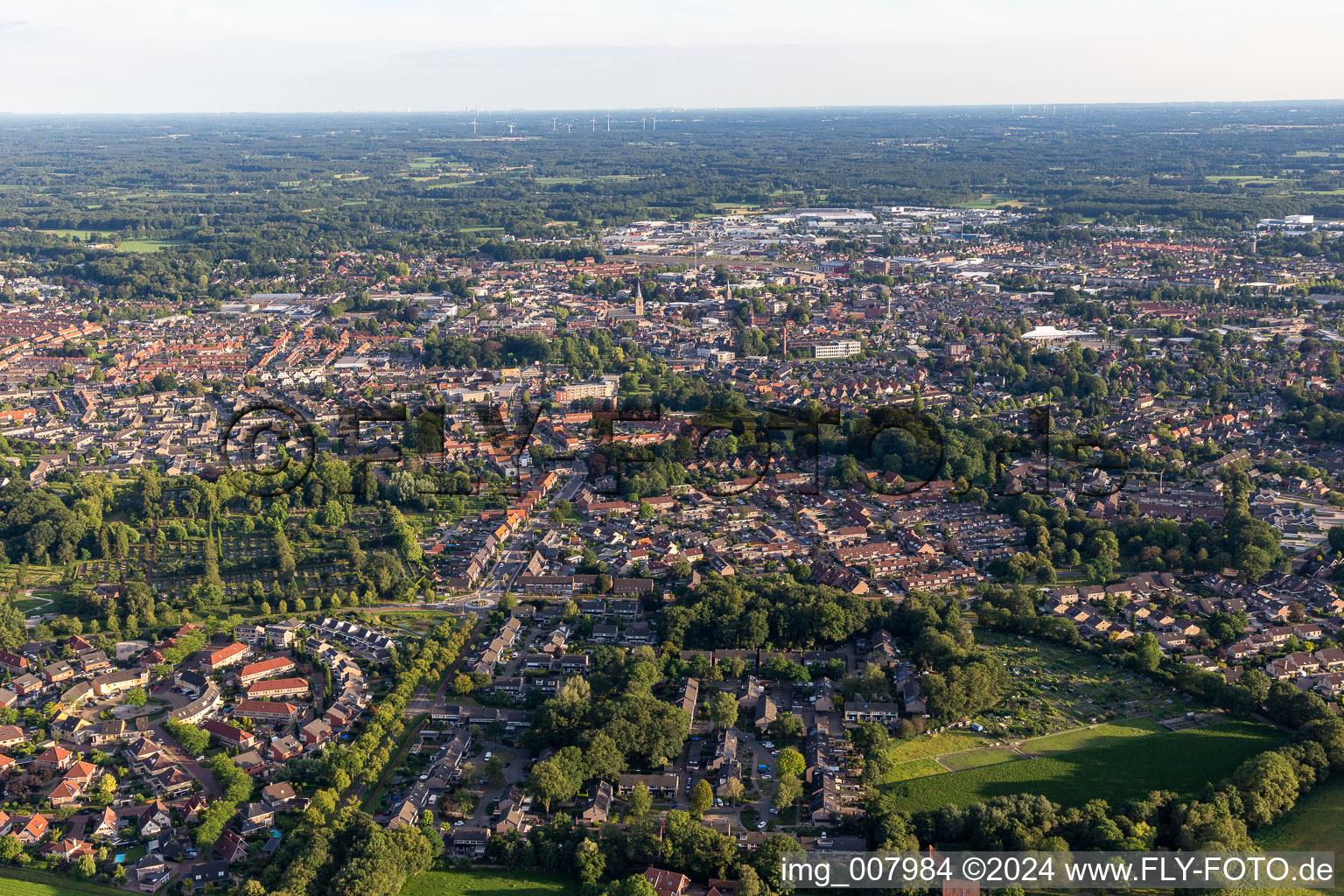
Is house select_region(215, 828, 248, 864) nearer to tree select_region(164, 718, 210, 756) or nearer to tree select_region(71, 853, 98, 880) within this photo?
tree select_region(71, 853, 98, 880)

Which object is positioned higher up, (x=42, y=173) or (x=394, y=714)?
(x=42, y=173)

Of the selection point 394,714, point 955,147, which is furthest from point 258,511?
point 955,147

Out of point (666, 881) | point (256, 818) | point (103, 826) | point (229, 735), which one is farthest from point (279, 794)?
point (666, 881)

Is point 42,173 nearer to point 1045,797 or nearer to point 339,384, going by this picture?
point 339,384

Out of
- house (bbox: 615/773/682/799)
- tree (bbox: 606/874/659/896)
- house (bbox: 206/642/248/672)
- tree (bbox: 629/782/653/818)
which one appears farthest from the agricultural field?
house (bbox: 206/642/248/672)

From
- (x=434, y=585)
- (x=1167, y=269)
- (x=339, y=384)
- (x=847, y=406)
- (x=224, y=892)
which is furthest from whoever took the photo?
(x=1167, y=269)

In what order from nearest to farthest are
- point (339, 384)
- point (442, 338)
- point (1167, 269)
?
point (339, 384), point (442, 338), point (1167, 269)
